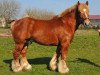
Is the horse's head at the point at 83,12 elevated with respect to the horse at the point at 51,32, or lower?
elevated

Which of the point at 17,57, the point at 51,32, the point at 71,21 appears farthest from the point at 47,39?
the point at 17,57

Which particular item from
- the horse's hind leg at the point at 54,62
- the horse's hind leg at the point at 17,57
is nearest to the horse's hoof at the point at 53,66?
the horse's hind leg at the point at 54,62

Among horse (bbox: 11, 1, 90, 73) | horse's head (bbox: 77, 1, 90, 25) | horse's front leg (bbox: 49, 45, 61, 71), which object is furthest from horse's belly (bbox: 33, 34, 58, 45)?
horse's head (bbox: 77, 1, 90, 25)

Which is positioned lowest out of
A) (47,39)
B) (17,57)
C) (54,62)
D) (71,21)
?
(54,62)

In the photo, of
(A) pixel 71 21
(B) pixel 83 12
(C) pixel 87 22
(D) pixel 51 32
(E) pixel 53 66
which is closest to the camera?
(C) pixel 87 22

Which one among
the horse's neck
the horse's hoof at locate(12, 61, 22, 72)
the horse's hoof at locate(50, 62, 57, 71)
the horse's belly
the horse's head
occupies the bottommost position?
the horse's hoof at locate(50, 62, 57, 71)

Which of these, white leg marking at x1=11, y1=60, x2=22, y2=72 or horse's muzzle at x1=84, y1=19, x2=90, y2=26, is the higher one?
horse's muzzle at x1=84, y1=19, x2=90, y2=26

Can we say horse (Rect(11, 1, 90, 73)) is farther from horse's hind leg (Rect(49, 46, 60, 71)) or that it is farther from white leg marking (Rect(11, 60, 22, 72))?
horse's hind leg (Rect(49, 46, 60, 71))

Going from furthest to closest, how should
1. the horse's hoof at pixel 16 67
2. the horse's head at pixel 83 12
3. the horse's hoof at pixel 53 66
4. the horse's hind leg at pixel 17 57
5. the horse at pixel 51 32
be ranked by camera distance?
the horse's hoof at pixel 53 66 → the horse's hoof at pixel 16 67 → the horse's hind leg at pixel 17 57 → the horse at pixel 51 32 → the horse's head at pixel 83 12

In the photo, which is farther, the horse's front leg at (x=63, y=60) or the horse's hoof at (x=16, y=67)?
the horse's hoof at (x=16, y=67)

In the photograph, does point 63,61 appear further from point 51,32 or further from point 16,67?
point 16,67

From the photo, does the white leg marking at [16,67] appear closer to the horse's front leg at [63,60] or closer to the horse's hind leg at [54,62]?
the horse's hind leg at [54,62]

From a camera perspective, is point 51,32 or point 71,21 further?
point 71,21

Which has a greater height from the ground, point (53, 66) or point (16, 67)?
point (16, 67)
